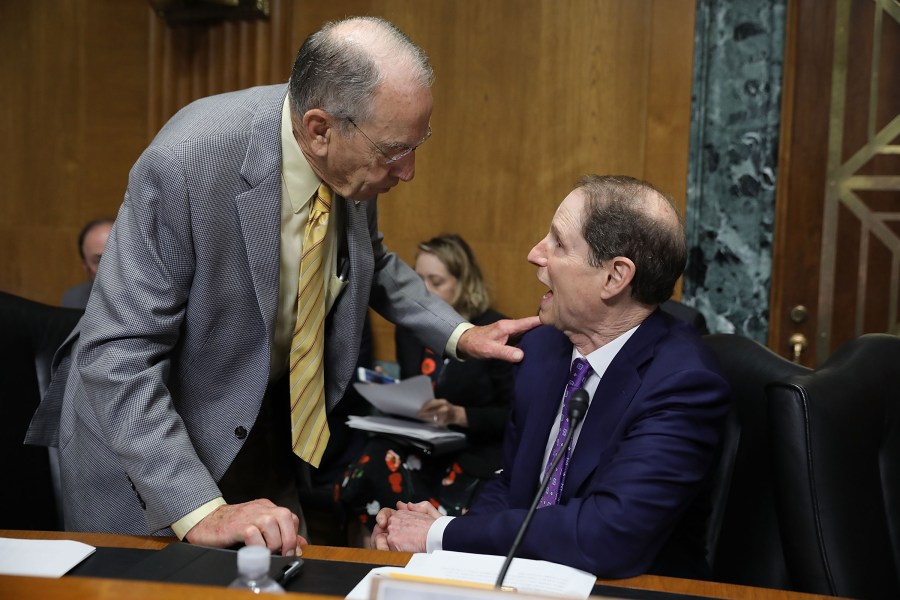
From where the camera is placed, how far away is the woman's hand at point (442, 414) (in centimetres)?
344

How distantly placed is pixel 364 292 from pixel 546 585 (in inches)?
33.5

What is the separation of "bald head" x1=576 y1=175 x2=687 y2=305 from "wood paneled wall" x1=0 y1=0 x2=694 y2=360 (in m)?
2.03

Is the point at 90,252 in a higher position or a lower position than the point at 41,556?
higher

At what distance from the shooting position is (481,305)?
4.06 meters

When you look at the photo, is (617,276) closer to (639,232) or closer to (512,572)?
(639,232)

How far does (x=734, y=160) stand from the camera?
151 inches

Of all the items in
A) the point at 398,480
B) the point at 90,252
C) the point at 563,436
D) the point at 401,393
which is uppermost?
the point at 90,252

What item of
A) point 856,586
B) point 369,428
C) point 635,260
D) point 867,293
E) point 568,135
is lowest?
point 369,428

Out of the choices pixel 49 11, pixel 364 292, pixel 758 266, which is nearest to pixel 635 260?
pixel 364 292

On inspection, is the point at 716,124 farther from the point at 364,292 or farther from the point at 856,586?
the point at 856,586

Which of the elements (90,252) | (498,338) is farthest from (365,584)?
(90,252)

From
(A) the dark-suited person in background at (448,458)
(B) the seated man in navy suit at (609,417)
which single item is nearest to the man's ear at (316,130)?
(B) the seated man in navy suit at (609,417)

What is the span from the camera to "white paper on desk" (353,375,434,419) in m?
3.22

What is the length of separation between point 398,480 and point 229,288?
1.77 m
